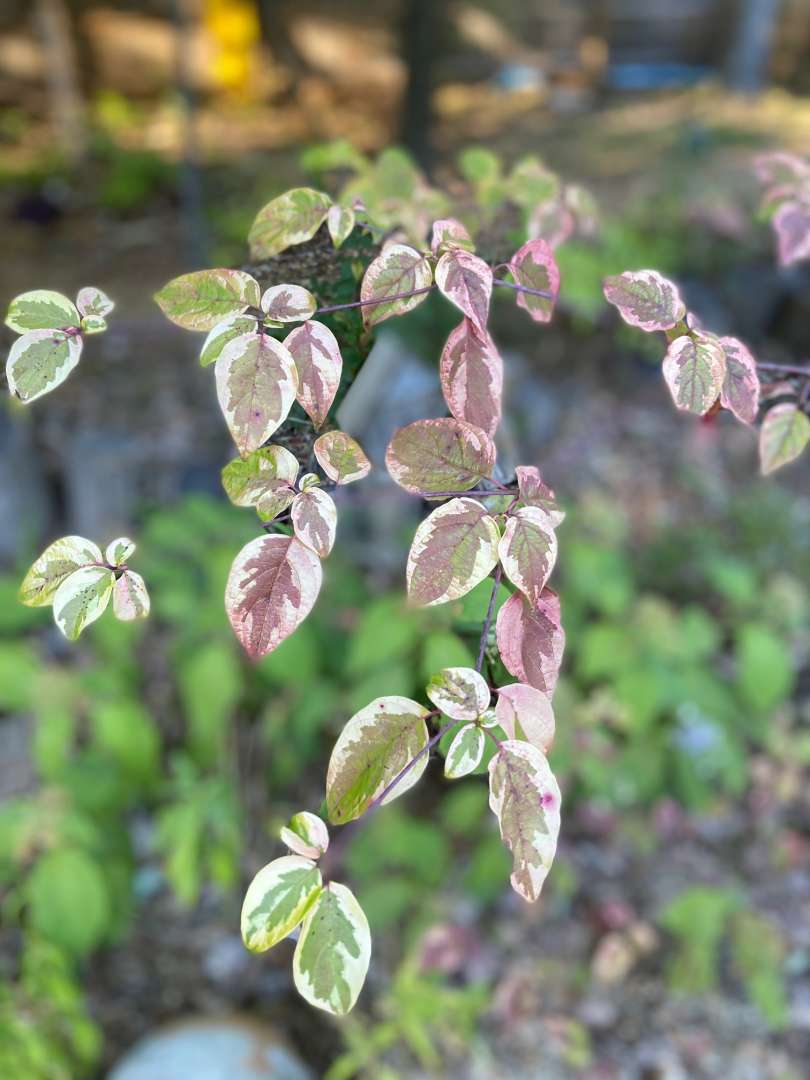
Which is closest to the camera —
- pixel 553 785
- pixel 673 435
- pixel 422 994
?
pixel 553 785

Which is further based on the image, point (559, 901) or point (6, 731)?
point (6, 731)

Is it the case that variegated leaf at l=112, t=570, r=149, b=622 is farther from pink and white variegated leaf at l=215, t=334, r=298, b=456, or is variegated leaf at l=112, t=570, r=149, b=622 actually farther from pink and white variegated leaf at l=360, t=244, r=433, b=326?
pink and white variegated leaf at l=360, t=244, r=433, b=326

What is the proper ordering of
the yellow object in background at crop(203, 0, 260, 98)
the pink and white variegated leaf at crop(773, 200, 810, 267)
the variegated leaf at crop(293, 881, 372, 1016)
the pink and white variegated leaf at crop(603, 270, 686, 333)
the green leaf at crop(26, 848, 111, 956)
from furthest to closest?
the yellow object in background at crop(203, 0, 260, 98) → the green leaf at crop(26, 848, 111, 956) → the pink and white variegated leaf at crop(773, 200, 810, 267) → the pink and white variegated leaf at crop(603, 270, 686, 333) → the variegated leaf at crop(293, 881, 372, 1016)

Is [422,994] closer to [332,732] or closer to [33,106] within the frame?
[332,732]

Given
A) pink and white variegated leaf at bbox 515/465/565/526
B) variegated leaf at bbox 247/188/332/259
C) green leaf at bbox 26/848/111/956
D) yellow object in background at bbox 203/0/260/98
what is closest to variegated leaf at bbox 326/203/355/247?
variegated leaf at bbox 247/188/332/259

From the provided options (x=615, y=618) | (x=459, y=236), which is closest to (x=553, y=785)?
(x=459, y=236)

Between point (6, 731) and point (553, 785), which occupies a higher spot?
point (553, 785)

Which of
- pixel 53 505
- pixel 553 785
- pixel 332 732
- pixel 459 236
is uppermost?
pixel 459 236
